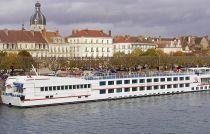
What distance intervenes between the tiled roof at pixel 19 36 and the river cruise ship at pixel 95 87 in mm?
41271

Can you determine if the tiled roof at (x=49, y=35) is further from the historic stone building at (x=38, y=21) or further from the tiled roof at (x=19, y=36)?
the historic stone building at (x=38, y=21)

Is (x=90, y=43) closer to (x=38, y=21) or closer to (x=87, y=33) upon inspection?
(x=87, y=33)

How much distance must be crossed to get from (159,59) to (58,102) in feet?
130

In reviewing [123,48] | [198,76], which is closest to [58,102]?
[198,76]

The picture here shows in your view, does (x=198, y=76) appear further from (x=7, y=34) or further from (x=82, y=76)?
(x=7, y=34)

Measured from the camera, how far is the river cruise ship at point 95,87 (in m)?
37.9

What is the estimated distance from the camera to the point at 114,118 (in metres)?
33.9

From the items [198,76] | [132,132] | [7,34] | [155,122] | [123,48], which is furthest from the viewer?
[123,48]

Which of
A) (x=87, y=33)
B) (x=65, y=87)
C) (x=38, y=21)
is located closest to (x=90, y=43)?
(x=87, y=33)

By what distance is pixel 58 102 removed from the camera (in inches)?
1544

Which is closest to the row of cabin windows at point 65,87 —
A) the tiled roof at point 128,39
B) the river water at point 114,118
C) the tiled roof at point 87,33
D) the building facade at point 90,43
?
the river water at point 114,118

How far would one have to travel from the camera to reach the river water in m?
29.9

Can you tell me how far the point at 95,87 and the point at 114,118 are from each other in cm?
831

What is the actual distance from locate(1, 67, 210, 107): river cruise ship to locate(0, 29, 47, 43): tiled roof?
41.3m
